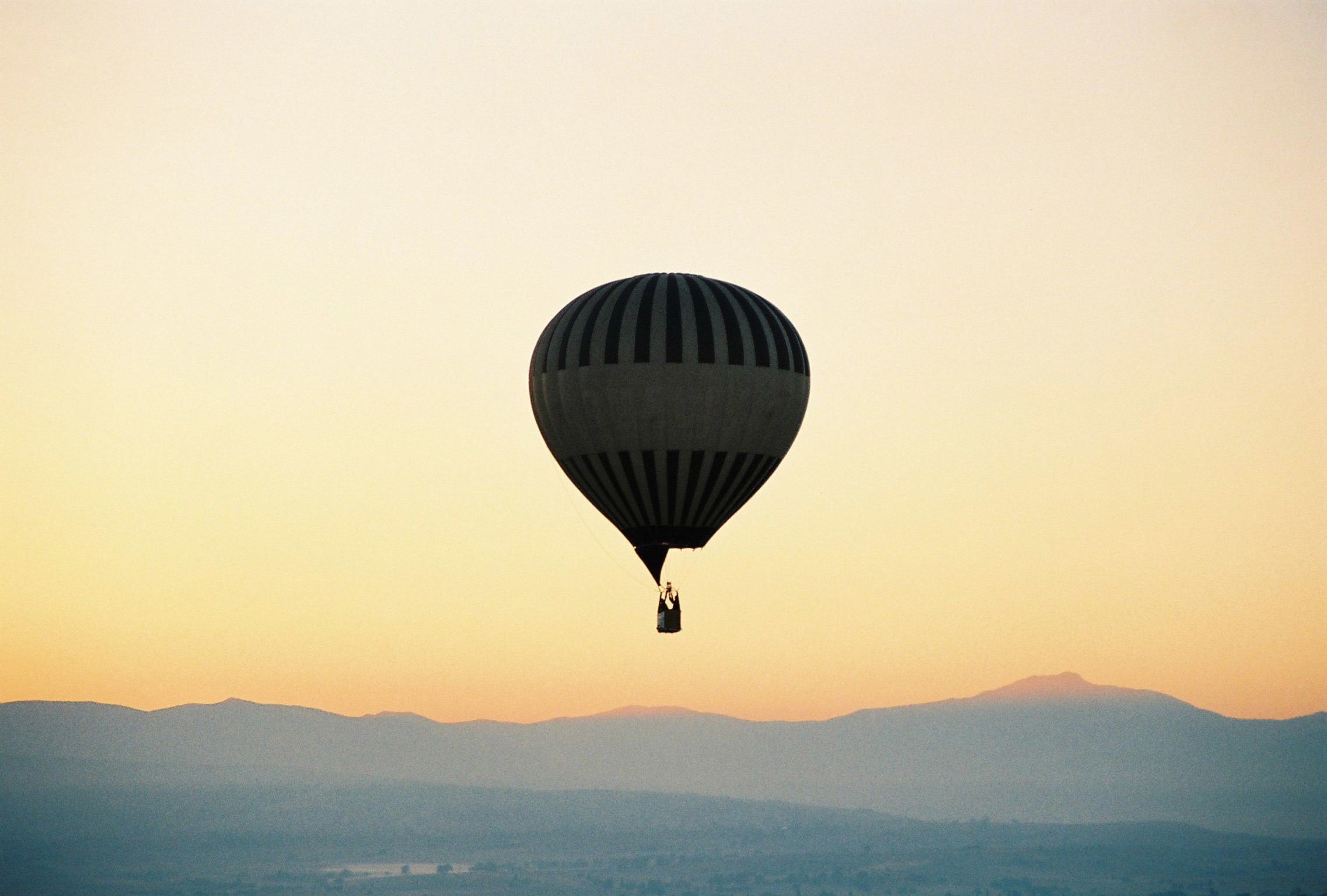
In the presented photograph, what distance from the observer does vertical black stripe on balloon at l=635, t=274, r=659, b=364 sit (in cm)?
5553

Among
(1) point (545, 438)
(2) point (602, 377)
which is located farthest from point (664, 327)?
(1) point (545, 438)

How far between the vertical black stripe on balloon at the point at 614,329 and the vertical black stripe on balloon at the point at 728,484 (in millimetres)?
5157

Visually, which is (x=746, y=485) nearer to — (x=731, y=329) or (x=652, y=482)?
(x=652, y=482)

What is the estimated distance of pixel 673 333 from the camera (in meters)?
55.6

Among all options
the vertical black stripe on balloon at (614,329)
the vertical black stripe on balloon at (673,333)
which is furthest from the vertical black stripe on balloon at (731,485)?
the vertical black stripe on balloon at (614,329)

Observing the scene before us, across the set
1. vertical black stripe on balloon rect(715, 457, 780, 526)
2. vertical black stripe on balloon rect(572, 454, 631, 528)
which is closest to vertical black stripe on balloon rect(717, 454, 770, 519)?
vertical black stripe on balloon rect(715, 457, 780, 526)

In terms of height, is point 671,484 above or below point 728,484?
below

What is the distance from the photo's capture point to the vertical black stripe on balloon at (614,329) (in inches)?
2192

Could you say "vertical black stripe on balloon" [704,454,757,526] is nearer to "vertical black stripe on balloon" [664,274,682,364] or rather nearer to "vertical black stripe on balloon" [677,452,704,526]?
"vertical black stripe on balloon" [677,452,704,526]

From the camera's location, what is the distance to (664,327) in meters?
55.7

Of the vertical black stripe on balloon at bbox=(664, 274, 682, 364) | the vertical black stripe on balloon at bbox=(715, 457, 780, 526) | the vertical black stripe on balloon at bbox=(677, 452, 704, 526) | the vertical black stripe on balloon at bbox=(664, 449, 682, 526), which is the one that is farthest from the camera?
the vertical black stripe on balloon at bbox=(715, 457, 780, 526)

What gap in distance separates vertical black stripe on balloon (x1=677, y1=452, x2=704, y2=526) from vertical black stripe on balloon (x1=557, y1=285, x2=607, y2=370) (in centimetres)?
516

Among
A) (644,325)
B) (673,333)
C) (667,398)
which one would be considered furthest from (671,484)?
(644,325)

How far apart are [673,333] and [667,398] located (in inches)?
82.1
